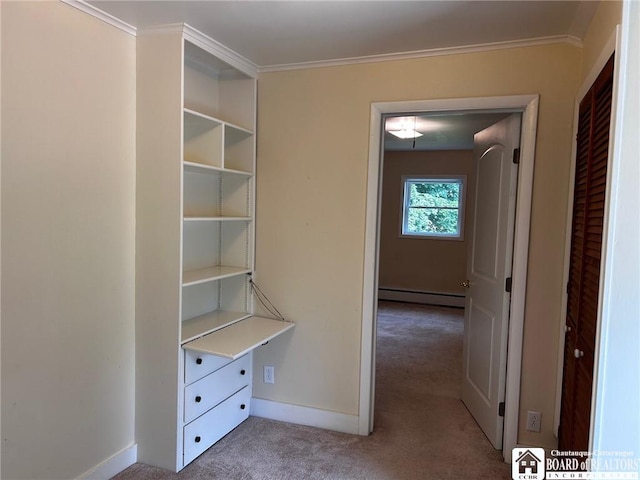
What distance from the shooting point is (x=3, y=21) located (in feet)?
5.57

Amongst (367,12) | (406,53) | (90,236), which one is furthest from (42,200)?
(406,53)

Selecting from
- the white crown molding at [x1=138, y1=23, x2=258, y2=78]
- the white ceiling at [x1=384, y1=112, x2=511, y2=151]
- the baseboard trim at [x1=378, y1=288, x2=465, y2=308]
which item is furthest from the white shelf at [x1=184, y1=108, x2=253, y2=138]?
the baseboard trim at [x1=378, y1=288, x2=465, y2=308]

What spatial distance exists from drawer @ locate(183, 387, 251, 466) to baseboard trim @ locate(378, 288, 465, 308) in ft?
14.1

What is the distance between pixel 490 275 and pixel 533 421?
2.86 ft

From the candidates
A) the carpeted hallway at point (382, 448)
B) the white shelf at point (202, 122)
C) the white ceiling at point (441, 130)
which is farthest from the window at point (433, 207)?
the white shelf at point (202, 122)

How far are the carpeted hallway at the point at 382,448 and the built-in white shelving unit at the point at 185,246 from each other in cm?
16

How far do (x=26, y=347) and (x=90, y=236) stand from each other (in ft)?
1.88

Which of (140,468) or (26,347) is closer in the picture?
(26,347)

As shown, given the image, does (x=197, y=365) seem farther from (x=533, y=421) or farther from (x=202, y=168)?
(x=533, y=421)

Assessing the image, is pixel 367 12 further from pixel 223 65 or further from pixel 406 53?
pixel 223 65

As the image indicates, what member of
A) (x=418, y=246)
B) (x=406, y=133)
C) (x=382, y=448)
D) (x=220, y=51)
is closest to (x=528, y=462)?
(x=382, y=448)

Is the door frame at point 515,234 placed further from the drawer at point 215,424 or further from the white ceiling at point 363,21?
the drawer at point 215,424

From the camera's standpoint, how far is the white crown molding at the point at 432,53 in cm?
225

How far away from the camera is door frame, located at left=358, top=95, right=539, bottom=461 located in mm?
2365
